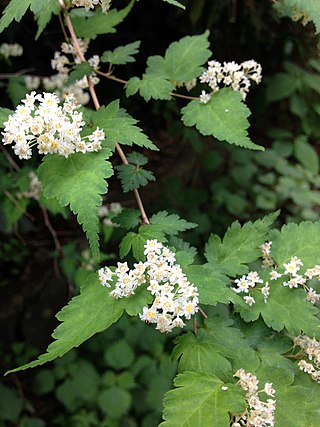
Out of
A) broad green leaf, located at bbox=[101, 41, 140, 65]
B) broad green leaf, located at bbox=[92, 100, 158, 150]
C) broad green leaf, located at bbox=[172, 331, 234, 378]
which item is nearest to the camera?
broad green leaf, located at bbox=[172, 331, 234, 378]

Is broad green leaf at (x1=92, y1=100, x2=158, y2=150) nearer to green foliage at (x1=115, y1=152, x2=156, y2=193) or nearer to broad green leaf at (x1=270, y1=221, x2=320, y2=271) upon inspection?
green foliage at (x1=115, y1=152, x2=156, y2=193)

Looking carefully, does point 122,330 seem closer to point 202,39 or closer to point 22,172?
point 22,172

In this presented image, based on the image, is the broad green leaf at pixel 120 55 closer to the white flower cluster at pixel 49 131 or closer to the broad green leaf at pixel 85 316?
the white flower cluster at pixel 49 131

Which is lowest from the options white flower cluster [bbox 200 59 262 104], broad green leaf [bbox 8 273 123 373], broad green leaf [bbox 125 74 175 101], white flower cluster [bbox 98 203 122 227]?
white flower cluster [bbox 98 203 122 227]

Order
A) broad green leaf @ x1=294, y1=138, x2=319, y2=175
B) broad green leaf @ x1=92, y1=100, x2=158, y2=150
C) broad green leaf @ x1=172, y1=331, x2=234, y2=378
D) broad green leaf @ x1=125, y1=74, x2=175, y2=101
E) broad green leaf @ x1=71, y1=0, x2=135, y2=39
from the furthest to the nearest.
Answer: broad green leaf @ x1=294, y1=138, x2=319, y2=175 < broad green leaf @ x1=71, y1=0, x2=135, y2=39 < broad green leaf @ x1=125, y1=74, x2=175, y2=101 < broad green leaf @ x1=92, y1=100, x2=158, y2=150 < broad green leaf @ x1=172, y1=331, x2=234, y2=378

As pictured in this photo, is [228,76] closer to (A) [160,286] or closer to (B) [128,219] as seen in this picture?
(B) [128,219]

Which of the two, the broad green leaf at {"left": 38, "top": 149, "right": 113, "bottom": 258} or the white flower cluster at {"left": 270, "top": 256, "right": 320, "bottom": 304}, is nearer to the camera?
the broad green leaf at {"left": 38, "top": 149, "right": 113, "bottom": 258}

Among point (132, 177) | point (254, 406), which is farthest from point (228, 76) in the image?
point (254, 406)

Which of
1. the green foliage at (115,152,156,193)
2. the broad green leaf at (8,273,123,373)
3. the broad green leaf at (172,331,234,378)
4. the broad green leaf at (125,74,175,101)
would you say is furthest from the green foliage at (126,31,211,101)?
the broad green leaf at (172,331,234,378)

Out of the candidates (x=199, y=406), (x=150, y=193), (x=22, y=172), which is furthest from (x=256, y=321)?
(x=150, y=193)
